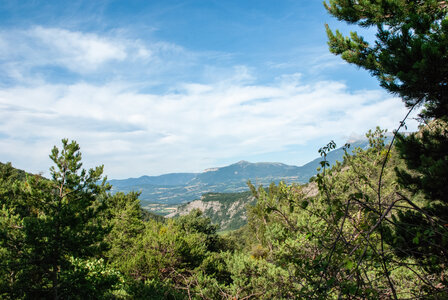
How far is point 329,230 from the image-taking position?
3963 millimetres

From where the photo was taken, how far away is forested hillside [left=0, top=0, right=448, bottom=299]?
2264 mm

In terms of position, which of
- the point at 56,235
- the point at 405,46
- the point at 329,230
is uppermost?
the point at 405,46

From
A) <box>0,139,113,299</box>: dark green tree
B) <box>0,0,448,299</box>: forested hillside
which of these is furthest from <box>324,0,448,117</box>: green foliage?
<box>0,139,113,299</box>: dark green tree

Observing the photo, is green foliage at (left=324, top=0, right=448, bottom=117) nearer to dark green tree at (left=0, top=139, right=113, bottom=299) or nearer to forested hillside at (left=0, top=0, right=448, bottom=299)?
forested hillside at (left=0, top=0, right=448, bottom=299)

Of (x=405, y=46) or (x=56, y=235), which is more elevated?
(x=405, y=46)

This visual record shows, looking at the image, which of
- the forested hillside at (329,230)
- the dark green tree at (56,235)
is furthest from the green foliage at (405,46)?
the dark green tree at (56,235)

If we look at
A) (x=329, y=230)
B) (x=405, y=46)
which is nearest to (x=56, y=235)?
(x=329, y=230)

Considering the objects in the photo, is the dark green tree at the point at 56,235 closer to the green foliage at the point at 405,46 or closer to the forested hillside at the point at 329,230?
the forested hillside at the point at 329,230

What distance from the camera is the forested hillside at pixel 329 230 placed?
2.26m

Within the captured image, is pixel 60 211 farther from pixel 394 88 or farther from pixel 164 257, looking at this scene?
pixel 394 88

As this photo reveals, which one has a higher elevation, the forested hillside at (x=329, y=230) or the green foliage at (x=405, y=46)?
the green foliage at (x=405, y=46)

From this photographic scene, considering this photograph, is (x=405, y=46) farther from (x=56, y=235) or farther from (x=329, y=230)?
(x=56, y=235)

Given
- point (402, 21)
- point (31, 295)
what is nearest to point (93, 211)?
point (31, 295)

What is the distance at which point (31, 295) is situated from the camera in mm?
10133
